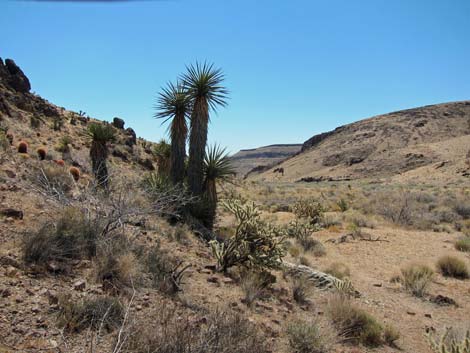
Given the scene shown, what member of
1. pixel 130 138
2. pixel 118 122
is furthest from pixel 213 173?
pixel 118 122

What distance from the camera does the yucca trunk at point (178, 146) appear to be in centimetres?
1242

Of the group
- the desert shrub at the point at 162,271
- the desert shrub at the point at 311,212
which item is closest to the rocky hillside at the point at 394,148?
the desert shrub at the point at 311,212

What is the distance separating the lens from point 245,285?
6.32 metres

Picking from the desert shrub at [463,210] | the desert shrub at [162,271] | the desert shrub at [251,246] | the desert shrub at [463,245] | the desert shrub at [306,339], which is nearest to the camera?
the desert shrub at [306,339]

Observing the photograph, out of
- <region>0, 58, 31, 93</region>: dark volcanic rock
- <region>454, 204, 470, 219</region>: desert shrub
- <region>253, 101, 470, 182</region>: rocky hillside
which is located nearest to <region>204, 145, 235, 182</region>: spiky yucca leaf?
<region>454, 204, 470, 219</region>: desert shrub

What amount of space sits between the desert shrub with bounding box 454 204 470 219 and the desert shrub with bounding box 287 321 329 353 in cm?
1549

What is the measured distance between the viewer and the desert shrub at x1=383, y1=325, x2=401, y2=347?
558 centimetres

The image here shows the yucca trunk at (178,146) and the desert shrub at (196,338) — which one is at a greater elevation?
the yucca trunk at (178,146)

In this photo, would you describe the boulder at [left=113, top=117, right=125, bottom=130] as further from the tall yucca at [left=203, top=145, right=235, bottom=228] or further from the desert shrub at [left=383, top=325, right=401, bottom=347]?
the desert shrub at [left=383, top=325, right=401, bottom=347]

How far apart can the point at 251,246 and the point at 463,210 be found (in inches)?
567

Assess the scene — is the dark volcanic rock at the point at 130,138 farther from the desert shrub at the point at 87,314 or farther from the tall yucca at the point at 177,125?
the desert shrub at the point at 87,314

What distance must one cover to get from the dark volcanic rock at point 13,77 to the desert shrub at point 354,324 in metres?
25.2

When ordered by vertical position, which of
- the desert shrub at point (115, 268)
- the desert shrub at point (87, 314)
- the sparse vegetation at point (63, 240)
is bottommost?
the desert shrub at point (87, 314)

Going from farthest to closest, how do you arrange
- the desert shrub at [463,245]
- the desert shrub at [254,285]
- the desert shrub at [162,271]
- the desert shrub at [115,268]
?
the desert shrub at [463,245] → the desert shrub at [254,285] → the desert shrub at [162,271] → the desert shrub at [115,268]
